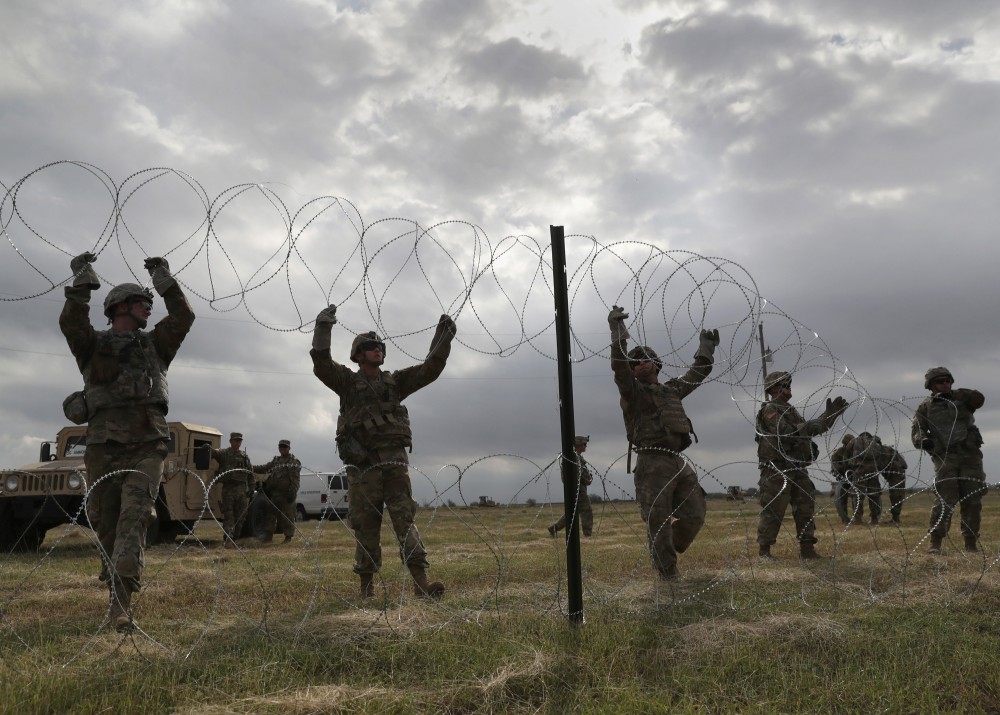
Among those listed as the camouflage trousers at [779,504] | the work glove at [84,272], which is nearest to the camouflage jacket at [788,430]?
the camouflage trousers at [779,504]

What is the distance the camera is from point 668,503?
657cm

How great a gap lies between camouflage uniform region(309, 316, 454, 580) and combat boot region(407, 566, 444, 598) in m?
0.01

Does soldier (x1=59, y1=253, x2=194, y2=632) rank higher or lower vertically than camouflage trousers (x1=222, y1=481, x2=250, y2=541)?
higher

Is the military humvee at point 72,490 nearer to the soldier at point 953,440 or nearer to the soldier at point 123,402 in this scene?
the soldier at point 123,402

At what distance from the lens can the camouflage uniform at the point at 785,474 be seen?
8430mm

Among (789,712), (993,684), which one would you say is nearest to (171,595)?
(789,712)

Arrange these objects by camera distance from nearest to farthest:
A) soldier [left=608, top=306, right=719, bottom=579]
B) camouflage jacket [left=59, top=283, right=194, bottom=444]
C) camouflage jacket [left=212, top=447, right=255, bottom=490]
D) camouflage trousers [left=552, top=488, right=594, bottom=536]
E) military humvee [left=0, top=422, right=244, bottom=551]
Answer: camouflage jacket [left=59, top=283, right=194, bottom=444], soldier [left=608, top=306, right=719, bottom=579], military humvee [left=0, top=422, right=244, bottom=551], camouflage trousers [left=552, top=488, right=594, bottom=536], camouflage jacket [left=212, top=447, right=255, bottom=490]

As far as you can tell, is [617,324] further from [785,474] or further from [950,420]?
[950,420]

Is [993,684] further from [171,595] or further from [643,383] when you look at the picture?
[171,595]

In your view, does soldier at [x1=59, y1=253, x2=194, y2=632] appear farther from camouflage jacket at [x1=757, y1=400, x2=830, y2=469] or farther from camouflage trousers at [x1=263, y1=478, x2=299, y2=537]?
camouflage trousers at [x1=263, y1=478, x2=299, y2=537]

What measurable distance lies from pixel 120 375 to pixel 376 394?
1808mm

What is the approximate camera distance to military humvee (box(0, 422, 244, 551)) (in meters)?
11.1

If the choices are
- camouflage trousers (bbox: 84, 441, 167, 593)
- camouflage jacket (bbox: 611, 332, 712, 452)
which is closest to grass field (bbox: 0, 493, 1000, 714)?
camouflage trousers (bbox: 84, 441, 167, 593)

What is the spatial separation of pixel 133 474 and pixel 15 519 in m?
8.08
